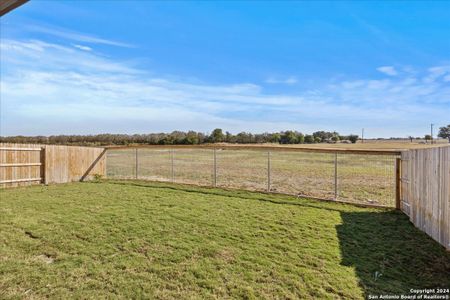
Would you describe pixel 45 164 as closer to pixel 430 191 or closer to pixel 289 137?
pixel 430 191

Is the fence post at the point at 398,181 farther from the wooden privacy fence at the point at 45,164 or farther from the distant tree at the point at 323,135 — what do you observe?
the distant tree at the point at 323,135

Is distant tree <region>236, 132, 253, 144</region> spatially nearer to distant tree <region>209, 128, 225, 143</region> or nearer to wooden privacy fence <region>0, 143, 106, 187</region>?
distant tree <region>209, 128, 225, 143</region>

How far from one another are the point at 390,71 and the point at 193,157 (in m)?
13.6

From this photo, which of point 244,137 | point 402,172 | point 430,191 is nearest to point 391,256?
point 430,191

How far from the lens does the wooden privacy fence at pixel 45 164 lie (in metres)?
7.78

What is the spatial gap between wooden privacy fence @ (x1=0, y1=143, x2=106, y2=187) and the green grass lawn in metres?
3.41

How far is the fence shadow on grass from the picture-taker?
230 cm

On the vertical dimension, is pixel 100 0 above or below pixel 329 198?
above

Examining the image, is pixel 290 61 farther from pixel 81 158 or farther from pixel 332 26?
pixel 81 158

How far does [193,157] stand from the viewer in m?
19.3

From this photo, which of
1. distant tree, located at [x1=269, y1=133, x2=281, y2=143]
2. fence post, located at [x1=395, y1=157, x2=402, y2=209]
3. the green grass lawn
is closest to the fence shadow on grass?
the green grass lawn

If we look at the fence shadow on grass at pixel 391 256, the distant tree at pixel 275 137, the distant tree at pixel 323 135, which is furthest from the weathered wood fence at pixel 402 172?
the distant tree at pixel 323 135

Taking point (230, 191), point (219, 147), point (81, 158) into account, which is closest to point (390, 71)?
point (219, 147)

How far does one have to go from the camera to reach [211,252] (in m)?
2.97
